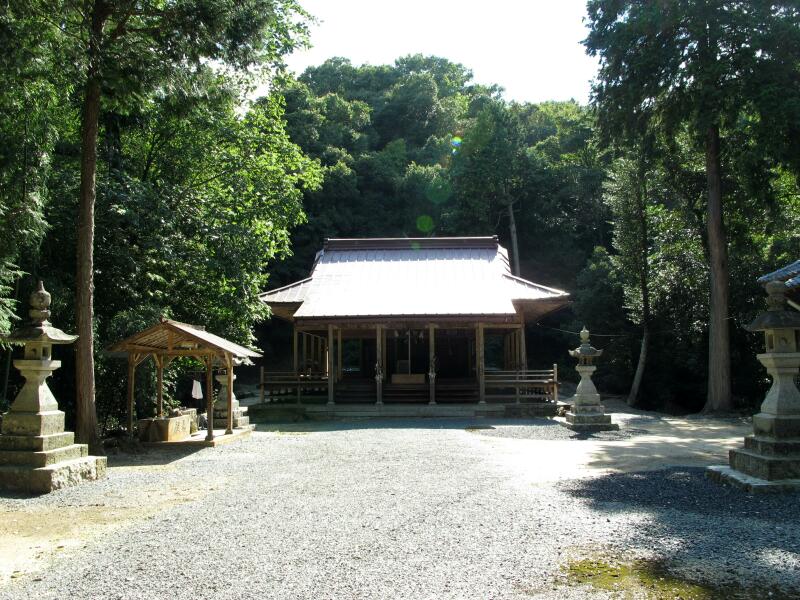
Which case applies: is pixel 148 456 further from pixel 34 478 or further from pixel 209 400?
pixel 34 478

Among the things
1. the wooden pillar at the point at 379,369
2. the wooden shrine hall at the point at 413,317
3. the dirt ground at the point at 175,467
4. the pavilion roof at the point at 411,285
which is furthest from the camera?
the pavilion roof at the point at 411,285

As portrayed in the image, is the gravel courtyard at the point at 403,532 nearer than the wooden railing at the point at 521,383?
Yes

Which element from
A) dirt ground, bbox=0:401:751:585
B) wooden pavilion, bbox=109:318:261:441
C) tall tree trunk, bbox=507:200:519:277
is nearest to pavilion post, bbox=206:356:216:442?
wooden pavilion, bbox=109:318:261:441

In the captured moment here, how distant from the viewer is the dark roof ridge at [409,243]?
78.0 feet

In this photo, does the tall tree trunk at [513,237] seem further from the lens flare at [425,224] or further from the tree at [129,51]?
the tree at [129,51]

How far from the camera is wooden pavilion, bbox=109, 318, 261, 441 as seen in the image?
10752 millimetres

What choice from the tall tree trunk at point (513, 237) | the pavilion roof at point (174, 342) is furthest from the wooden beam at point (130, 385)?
the tall tree trunk at point (513, 237)

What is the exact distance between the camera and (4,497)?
705cm

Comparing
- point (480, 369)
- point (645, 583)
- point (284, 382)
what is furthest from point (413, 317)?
point (645, 583)

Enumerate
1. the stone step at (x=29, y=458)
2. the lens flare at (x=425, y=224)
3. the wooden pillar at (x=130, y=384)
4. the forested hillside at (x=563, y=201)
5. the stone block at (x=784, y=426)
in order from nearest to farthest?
the stone block at (x=784, y=426) → the stone step at (x=29, y=458) → the wooden pillar at (x=130, y=384) → the forested hillside at (x=563, y=201) → the lens flare at (x=425, y=224)

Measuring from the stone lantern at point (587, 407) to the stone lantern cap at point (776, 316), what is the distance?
21.5 feet

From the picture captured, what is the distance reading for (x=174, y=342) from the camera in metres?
11.5

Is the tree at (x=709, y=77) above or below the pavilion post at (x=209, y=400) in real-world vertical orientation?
above

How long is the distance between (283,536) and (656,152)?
1836 cm
